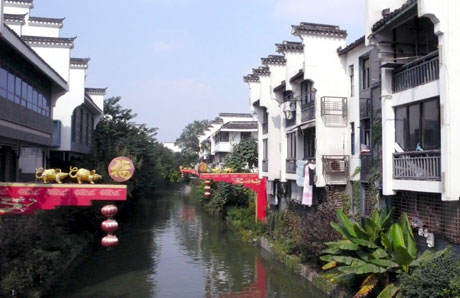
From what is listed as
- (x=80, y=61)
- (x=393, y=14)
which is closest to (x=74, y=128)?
(x=80, y=61)

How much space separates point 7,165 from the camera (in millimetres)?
21406

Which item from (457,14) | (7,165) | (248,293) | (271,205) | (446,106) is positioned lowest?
(248,293)

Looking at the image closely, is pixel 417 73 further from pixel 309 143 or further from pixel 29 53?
pixel 29 53

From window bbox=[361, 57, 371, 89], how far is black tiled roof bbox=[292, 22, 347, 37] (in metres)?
2.51

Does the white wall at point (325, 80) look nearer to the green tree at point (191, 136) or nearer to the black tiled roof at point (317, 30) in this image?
the black tiled roof at point (317, 30)

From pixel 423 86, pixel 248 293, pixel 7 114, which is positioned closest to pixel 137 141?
pixel 7 114

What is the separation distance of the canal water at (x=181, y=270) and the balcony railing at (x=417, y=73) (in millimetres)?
7592

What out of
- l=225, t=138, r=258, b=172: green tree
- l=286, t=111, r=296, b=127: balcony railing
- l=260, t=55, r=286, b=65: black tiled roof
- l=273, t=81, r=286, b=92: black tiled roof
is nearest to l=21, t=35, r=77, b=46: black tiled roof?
l=260, t=55, r=286, b=65: black tiled roof

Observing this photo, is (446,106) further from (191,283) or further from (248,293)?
(191,283)

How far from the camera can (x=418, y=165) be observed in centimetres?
1284

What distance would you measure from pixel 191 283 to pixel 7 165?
33.4ft

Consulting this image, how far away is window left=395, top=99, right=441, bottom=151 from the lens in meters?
12.4

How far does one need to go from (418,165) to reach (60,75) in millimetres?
18517

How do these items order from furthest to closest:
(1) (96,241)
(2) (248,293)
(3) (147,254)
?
(1) (96,241) < (3) (147,254) < (2) (248,293)
